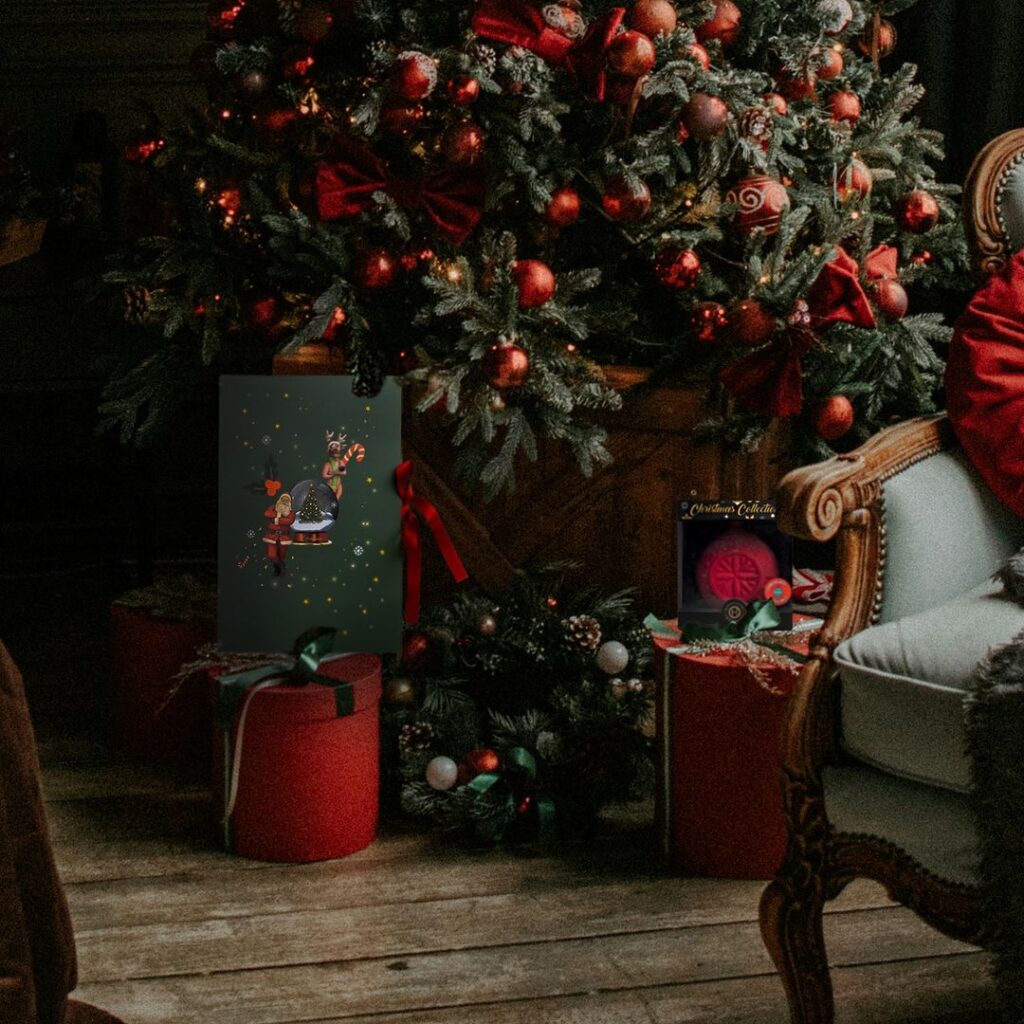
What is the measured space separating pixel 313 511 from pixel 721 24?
0.99 meters

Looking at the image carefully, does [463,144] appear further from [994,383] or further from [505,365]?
[994,383]

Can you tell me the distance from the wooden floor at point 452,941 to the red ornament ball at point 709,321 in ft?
2.46

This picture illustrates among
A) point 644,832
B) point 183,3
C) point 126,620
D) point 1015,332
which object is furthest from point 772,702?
point 183,3

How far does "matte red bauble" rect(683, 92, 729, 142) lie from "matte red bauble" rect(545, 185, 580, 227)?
0.20m

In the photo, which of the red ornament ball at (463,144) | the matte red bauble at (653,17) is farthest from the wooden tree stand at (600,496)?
the matte red bauble at (653,17)

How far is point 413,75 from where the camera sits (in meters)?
1.90

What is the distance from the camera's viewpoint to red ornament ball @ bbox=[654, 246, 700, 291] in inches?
82.1

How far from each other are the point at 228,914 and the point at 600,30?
4.25 feet

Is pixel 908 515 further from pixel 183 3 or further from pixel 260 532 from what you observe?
pixel 183 3

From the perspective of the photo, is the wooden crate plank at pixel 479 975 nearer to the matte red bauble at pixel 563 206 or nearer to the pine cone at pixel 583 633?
the pine cone at pixel 583 633

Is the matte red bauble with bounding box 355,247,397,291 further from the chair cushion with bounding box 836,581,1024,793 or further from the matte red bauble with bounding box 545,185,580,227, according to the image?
the chair cushion with bounding box 836,581,1024,793

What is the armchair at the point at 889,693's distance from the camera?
1.33 m

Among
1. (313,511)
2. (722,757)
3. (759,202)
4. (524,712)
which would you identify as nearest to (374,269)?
(313,511)

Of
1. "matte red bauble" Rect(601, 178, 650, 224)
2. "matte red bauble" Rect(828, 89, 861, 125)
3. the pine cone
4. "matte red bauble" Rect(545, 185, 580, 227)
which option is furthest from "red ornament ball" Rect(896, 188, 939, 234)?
the pine cone
